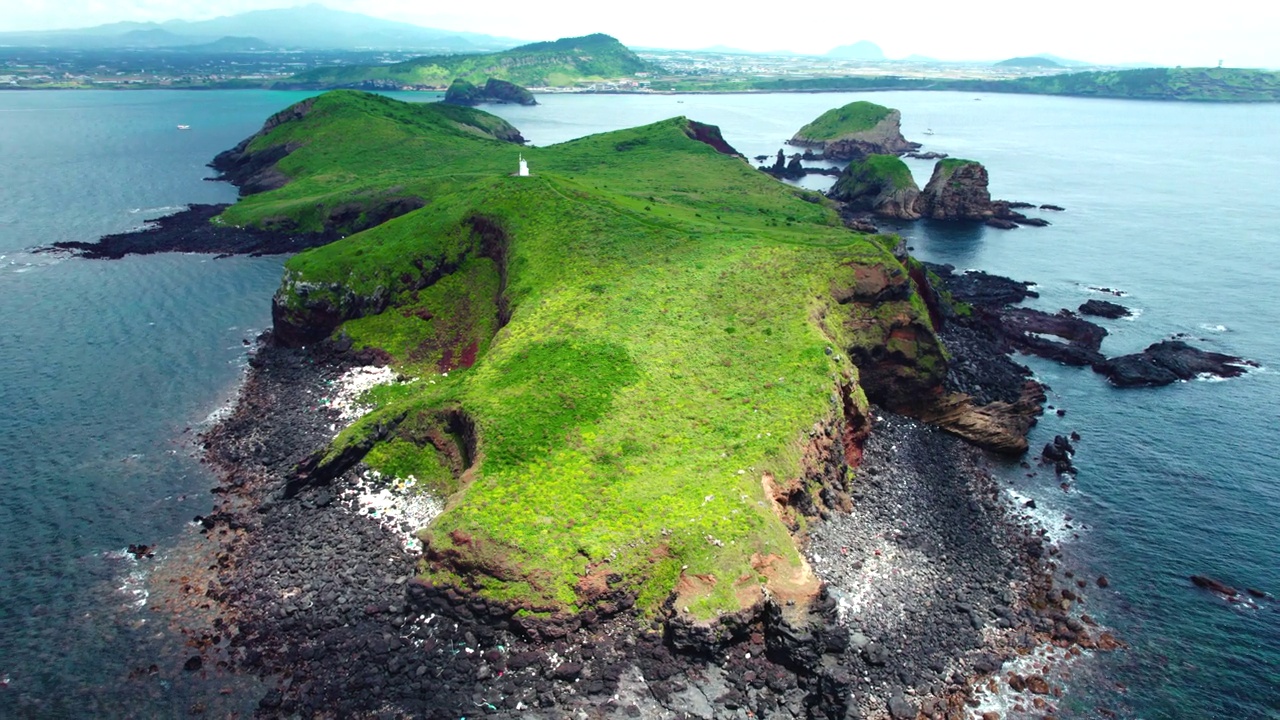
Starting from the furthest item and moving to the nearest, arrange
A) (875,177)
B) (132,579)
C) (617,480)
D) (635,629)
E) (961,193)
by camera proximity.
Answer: (875,177) → (961,193) → (132,579) → (617,480) → (635,629)

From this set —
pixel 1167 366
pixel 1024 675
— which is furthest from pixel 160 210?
pixel 1167 366

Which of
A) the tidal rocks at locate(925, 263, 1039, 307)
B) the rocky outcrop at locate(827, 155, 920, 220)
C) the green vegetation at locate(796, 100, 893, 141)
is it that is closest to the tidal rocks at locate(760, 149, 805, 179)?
the rocky outcrop at locate(827, 155, 920, 220)

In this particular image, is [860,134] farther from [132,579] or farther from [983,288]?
[132,579]

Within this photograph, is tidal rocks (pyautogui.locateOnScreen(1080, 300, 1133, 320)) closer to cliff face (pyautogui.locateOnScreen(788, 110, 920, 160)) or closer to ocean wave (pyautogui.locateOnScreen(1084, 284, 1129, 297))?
ocean wave (pyautogui.locateOnScreen(1084, 284, 1129, 297))

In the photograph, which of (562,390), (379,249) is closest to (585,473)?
(562,390)

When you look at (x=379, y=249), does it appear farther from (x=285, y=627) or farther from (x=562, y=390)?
(x=285, y=627)

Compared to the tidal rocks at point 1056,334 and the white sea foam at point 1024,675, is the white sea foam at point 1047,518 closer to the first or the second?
the white sea foam at point 1024,675
